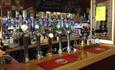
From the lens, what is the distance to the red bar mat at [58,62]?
1732mm

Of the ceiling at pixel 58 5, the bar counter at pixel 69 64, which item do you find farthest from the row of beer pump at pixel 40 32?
the ceiling at pixel 58 5

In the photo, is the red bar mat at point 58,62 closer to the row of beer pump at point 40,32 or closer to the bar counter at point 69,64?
the bar counter at point 69,64

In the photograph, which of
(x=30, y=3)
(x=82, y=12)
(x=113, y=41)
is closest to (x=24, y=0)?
(x=30, y=3)

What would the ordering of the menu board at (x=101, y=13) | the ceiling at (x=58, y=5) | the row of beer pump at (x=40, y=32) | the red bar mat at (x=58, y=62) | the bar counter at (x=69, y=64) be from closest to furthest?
the bar counter at (x=69, y=64) < the red bar mat at (x=58, y=62) < the row of beer pump at (x=40, y=32) < the menu board at (x=101, y=13) < the ceiling at (x=58, y=5)

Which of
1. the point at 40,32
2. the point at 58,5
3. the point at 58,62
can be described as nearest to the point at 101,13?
the point at 58,5

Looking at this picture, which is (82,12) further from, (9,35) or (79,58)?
(79,58)

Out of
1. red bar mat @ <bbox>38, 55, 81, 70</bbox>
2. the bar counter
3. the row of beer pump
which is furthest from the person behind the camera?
the row of beer pump

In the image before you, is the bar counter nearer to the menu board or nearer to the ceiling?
the menu board

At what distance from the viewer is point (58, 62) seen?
1882mm

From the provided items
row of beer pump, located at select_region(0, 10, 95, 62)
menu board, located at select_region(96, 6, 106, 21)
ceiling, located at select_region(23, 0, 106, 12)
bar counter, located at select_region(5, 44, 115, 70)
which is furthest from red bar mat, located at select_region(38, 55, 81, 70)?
ceiling, located at select_region(23, 0, 106, 12)

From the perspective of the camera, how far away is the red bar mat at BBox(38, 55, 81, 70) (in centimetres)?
173

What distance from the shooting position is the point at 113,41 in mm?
3324

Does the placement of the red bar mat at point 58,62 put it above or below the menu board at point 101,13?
below

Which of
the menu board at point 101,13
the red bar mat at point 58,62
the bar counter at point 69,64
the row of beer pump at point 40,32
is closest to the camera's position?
the bar counter at point 69,64
